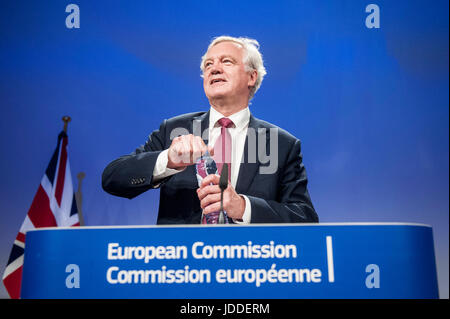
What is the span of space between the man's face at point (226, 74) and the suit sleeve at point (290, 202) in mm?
590

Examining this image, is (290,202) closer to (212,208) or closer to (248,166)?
(248,166)

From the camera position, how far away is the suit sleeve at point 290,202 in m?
2.68

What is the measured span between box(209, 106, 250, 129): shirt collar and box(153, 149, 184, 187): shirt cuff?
0.68m

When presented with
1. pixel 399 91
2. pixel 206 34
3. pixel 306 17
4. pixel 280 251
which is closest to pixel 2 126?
pixel 206 34

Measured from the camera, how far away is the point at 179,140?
2498 millimetres

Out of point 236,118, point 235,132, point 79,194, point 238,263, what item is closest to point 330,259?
point 238,263

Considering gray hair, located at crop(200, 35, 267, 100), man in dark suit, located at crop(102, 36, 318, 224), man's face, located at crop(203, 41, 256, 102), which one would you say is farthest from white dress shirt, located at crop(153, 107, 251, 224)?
gray hair, located at crop(200, 35, 267, 100)

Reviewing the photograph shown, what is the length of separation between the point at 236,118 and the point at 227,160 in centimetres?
36

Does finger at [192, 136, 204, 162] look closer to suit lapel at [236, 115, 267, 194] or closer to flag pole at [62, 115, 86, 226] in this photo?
suit lapel at [236, 115, 267, 194]

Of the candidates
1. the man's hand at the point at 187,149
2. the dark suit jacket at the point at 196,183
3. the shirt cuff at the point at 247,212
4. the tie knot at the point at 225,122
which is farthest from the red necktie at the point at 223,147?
the man's hand at the point at 187,149

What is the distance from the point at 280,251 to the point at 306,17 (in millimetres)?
2569

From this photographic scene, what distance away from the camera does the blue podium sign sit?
1.89 metres

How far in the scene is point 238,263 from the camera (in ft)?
6.28
